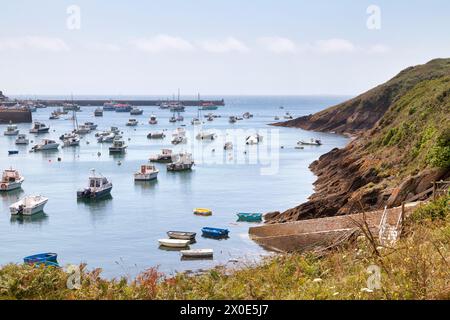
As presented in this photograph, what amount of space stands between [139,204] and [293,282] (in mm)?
35535

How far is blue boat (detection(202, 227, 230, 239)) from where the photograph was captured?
35906 millimetres

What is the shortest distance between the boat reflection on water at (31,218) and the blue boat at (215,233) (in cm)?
1209

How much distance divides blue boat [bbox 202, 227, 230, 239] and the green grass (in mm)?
21875

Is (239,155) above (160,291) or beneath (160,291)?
beneath

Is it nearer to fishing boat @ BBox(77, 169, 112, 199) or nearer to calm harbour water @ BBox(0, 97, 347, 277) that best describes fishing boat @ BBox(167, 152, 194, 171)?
calm harbour water @ BBox(0, 97, 347, 277)

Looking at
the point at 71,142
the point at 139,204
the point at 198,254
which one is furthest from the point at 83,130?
the point at 198,254

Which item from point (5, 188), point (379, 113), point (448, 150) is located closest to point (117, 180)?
point (5, 188)

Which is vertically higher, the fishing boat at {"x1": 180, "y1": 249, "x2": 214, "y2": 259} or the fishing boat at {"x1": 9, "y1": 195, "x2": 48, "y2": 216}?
the fishing boat at {"x1": 9, "y1": 195, "x2": 48, "y2": 216}

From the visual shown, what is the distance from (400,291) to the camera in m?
10.3

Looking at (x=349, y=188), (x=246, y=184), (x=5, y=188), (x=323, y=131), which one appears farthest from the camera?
(x=323, y=131)

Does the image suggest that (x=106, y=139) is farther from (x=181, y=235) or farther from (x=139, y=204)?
(x=181, y=235)

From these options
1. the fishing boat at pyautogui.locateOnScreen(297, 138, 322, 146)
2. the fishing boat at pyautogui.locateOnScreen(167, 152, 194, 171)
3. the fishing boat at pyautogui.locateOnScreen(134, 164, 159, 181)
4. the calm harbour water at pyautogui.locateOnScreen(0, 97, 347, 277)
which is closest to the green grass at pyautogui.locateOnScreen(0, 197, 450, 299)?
the calm harbour water at pyautogui.locateOnScreen(0, 97, 347, 277)

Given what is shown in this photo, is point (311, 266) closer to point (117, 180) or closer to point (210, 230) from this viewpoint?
point (210, 230)

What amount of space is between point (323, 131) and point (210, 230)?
8471 cm
